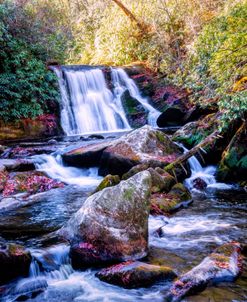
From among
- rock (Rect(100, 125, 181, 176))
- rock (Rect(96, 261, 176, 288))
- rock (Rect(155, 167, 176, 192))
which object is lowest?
rock (Rect(96, 261, 176, 288))

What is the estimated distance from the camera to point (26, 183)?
30.7ft

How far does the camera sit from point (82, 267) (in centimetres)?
496

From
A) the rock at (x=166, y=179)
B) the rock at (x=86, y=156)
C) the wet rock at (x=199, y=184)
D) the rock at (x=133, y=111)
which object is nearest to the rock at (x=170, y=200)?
the rock at (x=166, y=179)

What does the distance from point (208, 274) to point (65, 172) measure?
7016mm

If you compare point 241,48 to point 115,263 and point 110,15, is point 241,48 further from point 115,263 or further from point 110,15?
point 110,15

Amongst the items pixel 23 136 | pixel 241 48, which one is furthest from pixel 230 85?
pixel 23 136

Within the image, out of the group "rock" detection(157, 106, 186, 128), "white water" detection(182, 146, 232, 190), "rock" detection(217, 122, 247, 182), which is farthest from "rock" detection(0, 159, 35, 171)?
"rock" detection(157, 106, 186, 128)

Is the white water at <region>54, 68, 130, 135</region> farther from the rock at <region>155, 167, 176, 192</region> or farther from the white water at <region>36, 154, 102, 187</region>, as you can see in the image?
the rock at <region>155, 167, 176, 192</region>

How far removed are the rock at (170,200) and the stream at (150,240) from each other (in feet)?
0.61

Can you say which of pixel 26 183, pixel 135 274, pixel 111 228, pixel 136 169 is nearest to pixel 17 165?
pixel 26 183

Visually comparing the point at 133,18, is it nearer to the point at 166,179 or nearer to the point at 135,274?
the point at 166,179

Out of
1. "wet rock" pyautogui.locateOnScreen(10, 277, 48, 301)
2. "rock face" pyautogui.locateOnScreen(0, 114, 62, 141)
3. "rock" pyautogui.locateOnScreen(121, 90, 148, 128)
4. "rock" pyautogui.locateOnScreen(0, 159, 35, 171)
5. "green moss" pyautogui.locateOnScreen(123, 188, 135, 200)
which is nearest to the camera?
"wet rock" pyautogui.locateOnScreen(10, 277, 48, 301)

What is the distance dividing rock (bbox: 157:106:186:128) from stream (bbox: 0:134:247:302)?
654 centimetres

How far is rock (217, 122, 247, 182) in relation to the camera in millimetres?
9086
